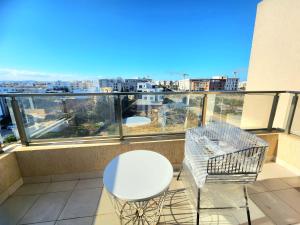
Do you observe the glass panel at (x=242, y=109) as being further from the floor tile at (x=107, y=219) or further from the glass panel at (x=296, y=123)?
the floor tile at (x=107, y=219)

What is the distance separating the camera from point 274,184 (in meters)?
1.67

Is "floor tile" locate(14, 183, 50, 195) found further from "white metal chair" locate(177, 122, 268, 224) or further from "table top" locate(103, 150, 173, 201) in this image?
"white metal chair" locate(177, 122, 268, 224)

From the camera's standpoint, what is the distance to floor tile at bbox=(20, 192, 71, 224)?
4.13 ft

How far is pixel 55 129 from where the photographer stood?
5.90 ft

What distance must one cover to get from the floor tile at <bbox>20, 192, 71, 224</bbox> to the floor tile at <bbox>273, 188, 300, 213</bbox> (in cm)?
240

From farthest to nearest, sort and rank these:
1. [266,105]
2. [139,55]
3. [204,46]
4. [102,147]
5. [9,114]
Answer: [139,55] → [204,46] → [266,105] → [102,147] → [9,114]

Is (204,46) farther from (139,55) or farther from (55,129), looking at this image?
(55,129)

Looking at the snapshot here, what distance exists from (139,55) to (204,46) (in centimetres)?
753

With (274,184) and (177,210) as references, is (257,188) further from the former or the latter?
(177,210)

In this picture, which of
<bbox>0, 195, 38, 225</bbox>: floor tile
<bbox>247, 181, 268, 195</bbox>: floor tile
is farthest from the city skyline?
<bbox>247, 181, 268, 195</bbox>: floor tile

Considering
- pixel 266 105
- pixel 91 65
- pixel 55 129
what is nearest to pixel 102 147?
pixel 55 129

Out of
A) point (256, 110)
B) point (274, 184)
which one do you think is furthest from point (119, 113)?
point (256, 110)

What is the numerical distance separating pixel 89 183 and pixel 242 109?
2.66 meters

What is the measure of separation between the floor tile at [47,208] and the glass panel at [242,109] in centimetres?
217
